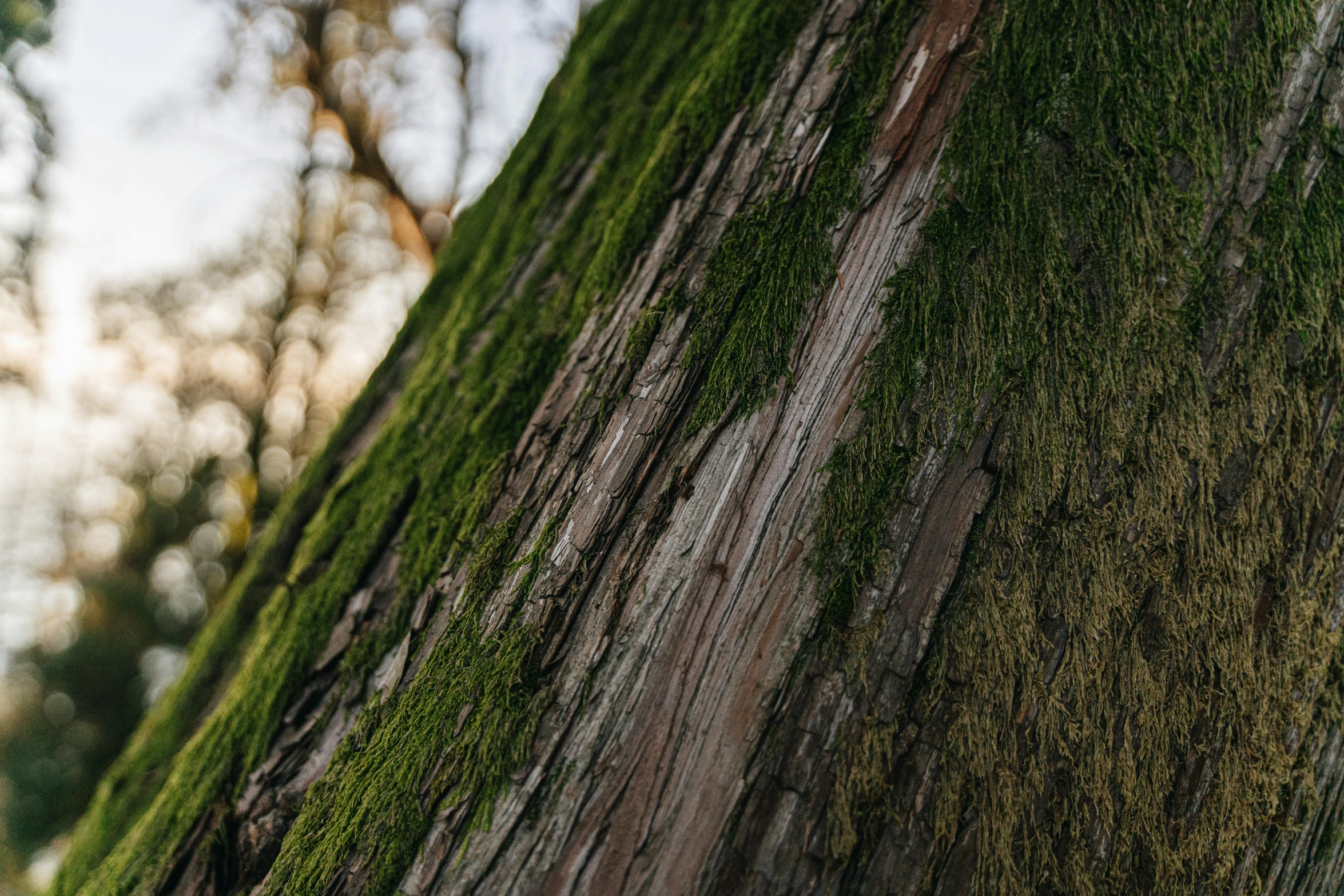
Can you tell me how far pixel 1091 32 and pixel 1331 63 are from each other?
1.70 feet

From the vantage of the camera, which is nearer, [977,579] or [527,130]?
[977,579]

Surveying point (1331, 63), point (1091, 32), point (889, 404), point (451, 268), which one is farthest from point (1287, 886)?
point (451, 268)

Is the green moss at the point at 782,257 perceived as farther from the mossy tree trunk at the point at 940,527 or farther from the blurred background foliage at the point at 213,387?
the blurred background foliage at the point at 213,387

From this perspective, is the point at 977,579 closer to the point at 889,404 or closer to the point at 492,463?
the point at 889,404

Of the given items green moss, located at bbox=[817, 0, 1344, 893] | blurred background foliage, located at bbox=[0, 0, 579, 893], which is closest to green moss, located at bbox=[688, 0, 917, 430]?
green moss, located at bbox=[817, 0, 1344, 893]

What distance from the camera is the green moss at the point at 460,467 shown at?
147 centimetres

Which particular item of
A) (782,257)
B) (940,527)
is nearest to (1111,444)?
(940,527)

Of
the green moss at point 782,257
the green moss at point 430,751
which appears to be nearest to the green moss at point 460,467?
the green moss at point 430,751

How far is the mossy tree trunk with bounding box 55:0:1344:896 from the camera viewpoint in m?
1.20

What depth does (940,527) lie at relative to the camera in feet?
4.17

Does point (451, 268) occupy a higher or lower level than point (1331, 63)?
higher

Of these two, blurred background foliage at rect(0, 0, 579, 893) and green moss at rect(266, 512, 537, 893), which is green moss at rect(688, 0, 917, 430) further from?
blurred background foliage at rect(0, 0, 579, 893)

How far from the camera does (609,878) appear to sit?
1.14 meters

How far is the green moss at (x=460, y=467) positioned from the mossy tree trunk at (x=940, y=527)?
44 millimetres
